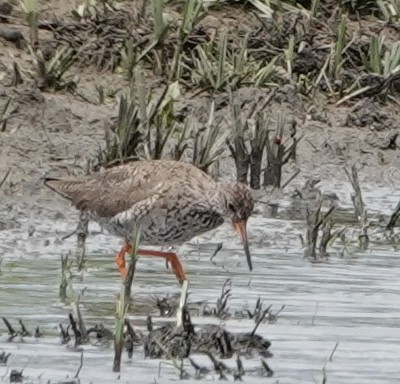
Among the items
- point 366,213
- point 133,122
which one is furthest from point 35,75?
point 366,213

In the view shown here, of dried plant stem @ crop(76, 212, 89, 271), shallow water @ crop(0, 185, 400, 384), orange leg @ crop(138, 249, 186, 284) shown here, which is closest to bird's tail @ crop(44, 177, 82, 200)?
dried plant stem @ crop(76, 212, 89, 271)

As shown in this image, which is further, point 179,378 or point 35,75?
point 35,75

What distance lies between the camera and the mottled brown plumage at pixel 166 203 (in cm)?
995

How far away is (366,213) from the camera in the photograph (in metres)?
11.8

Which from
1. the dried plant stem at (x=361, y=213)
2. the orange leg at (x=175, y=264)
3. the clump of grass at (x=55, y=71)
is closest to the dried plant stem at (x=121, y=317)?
the orange leg at (x=175, y=264)

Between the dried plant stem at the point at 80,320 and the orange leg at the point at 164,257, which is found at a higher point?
the dried plant stem at the point at 80,320

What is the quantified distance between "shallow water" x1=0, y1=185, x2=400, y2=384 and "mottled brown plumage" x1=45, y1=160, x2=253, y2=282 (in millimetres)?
301

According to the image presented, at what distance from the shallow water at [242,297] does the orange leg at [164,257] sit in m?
0.10

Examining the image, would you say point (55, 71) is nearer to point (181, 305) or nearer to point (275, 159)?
point (275, 159)

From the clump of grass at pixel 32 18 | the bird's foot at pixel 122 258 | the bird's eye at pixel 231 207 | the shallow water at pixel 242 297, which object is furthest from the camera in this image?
the clump of grass at pixel 32 18

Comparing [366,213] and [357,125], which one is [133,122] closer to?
[366,213]

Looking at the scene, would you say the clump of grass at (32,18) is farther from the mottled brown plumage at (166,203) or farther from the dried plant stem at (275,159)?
the mottled brown plumage at (166,203)

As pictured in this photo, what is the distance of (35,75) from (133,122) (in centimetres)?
179

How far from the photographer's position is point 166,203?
10.0 m
